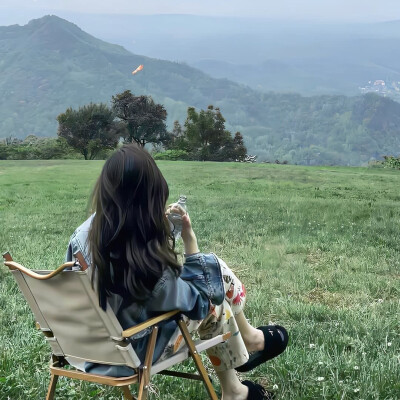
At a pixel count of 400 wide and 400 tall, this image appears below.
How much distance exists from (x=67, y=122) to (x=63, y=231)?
523cm

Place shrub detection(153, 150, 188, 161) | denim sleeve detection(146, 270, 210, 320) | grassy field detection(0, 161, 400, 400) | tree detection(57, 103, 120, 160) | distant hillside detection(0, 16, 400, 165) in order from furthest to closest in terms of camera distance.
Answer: distant hillside detection(0, 16, 400, 165) → shrub detection(153, 150, 188, 161) → tree detection(57, 103, 120, 160) → grassy field detection(0, 161, 400, 400) → denim sleeve detection(146, 270, 210, 320)

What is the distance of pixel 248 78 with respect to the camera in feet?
218

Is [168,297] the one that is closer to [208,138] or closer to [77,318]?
[77,318]

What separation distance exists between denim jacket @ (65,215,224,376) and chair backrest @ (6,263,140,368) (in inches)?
2.8

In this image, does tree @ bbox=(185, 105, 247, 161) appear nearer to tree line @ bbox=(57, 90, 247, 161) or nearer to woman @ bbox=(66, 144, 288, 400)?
tree line @ bbox=(57, 90, 247, 161)

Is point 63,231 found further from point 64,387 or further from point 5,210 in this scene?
point 64,387

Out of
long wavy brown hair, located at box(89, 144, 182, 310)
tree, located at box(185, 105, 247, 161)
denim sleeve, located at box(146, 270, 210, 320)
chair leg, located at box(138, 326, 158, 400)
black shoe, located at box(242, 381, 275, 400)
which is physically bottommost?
tree, located at box(185, 105, 247, 161)

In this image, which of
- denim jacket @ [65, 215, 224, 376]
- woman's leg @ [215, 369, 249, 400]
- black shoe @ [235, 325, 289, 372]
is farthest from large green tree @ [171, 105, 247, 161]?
denim jacket @ [65, 215, 224, 376]

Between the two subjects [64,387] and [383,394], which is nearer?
[383,394]

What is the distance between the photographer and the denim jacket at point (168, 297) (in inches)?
64.0

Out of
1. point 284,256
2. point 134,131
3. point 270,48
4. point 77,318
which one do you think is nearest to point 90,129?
point 134,131

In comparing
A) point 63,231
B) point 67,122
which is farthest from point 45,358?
point 67,122

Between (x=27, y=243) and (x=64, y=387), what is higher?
(x=64, y=387)

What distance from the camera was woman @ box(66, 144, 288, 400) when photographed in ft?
5.07
